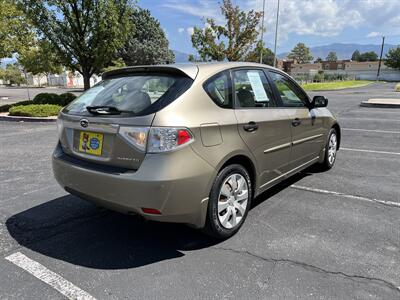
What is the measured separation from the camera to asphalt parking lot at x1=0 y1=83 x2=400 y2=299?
2498 mm

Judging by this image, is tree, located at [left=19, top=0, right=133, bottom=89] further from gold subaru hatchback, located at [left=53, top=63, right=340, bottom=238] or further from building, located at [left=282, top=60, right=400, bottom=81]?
building, located at [left=282, top=60, right=400, bottom=81]

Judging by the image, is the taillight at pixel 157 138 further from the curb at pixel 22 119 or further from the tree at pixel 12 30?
the tree at pixel 12 30

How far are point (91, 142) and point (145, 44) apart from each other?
44.1 metres

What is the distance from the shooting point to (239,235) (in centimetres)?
331

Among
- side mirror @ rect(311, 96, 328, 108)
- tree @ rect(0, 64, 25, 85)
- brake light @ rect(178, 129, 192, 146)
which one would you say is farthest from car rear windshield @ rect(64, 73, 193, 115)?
tree @ rect(0, 64, 25, 85)

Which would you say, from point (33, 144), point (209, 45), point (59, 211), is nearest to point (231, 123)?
point (59, 211)

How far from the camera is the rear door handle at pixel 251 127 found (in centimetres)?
320

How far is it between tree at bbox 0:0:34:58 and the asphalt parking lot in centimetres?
1293

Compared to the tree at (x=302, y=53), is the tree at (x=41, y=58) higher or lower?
lower

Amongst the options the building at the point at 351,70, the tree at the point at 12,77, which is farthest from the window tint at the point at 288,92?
the building at the point at 351,70

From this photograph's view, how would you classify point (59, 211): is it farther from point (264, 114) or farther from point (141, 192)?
point (264, 114)

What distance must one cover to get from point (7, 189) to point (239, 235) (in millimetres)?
3396

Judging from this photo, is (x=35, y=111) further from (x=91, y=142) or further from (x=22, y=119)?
(x=91, y=142)

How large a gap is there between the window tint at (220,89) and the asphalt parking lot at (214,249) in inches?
53.8
